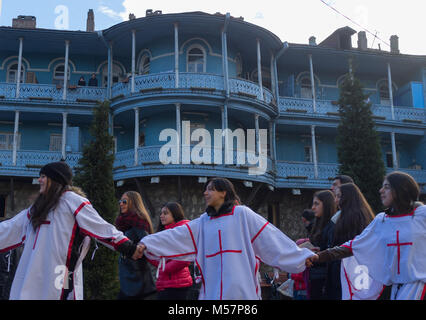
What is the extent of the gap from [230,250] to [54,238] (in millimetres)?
1752

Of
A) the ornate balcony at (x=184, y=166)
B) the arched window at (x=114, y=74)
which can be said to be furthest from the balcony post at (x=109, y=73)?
the ornate balcony at (x=184, y=166)

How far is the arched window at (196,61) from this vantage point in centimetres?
2023

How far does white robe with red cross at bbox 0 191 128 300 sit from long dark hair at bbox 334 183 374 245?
252cm

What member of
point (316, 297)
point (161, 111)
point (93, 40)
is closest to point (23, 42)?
point (93, 40)

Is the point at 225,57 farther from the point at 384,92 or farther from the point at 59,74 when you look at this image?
the point at 384,92

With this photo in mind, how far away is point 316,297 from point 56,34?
18.1 m

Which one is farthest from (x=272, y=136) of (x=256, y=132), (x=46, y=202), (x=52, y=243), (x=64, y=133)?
(x=52, y=243)

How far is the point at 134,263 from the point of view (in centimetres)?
582

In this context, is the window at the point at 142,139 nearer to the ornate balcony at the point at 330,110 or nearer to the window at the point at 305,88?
the ornate balcony at the point at 330,110

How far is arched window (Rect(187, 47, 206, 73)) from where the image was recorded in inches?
797

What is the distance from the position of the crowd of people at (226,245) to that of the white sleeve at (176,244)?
0.4 inches

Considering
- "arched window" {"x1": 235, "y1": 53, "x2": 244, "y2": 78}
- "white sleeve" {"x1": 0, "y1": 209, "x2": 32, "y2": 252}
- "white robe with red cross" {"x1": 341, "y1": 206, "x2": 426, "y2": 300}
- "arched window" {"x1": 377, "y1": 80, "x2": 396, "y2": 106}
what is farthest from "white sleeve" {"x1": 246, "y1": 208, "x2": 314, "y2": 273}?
"arched window" {"x1": 377, "y1": 80, "x2": 396, "y2": 106}

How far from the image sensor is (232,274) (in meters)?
Answer: 4.52

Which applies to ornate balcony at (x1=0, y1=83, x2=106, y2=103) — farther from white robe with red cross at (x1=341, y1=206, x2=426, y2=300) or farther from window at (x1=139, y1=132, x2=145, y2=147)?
white robe with red cross at (x1=341, y1=206, x2=426, y2=300)
